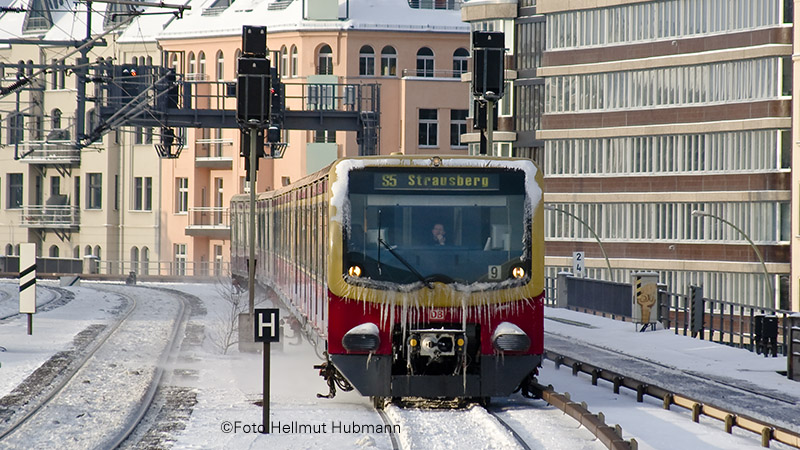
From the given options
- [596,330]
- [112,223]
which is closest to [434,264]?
[596,330]

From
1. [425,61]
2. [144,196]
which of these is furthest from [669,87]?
[144,196]

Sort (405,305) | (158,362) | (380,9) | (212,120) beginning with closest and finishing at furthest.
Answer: (405,305) → (158,362) → (212,120) → (380,9)

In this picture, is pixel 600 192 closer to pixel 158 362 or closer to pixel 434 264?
pixel 158 362

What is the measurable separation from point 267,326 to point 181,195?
63.3m

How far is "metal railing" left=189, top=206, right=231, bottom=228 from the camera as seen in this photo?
74.1 meters

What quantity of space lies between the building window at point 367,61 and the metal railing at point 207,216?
10.5m

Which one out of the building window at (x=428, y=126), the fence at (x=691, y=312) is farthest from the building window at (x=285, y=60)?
the fence at (x=691, y=312)

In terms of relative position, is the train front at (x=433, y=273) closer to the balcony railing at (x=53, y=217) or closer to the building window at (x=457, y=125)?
the building window at (x=457, y=125)

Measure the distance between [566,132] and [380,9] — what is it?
1267 centimetres

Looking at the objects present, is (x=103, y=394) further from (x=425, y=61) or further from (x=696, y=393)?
(x=425, y=61)

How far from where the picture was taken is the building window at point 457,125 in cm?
7225

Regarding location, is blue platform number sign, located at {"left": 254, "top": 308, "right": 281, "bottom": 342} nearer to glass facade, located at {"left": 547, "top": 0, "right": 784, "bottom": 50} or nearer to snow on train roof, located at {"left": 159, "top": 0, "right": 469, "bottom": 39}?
glass facade, located at {"left": 547, "top": 0, "right": 784, "bottom": 50}

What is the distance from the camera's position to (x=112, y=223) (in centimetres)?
7756

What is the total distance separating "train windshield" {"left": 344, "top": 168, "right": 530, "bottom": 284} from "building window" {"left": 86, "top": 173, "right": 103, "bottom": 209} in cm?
6475
